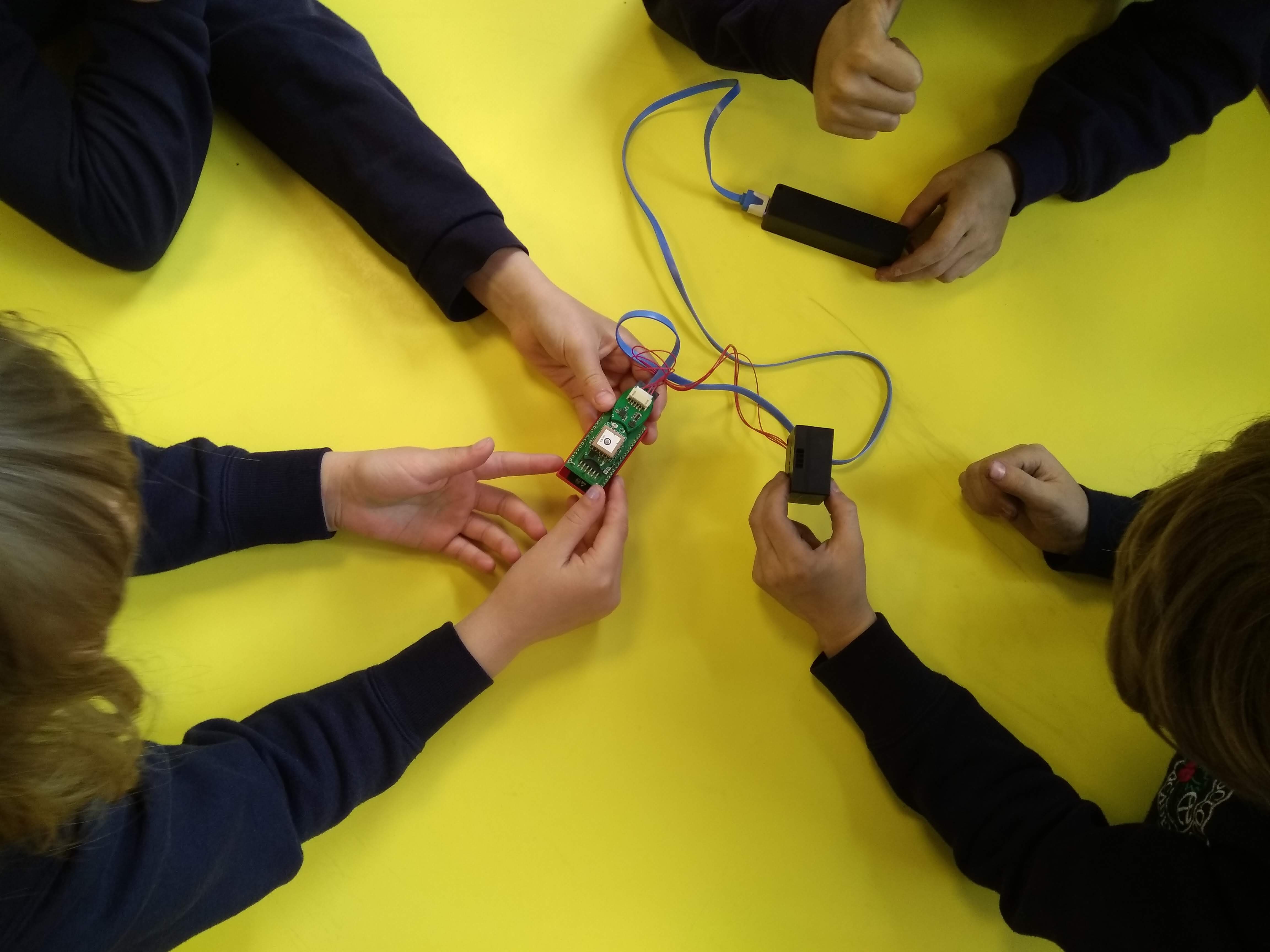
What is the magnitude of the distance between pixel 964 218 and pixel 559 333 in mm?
452

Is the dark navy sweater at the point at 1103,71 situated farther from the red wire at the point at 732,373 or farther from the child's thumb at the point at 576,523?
the child's thumb at the point at 576,523

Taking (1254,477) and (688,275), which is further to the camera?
(688,275)

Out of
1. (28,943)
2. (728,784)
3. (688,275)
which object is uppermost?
(688,275)

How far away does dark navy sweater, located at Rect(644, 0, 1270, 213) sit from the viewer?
32.2 inches

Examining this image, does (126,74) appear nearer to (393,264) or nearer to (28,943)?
(393,264)

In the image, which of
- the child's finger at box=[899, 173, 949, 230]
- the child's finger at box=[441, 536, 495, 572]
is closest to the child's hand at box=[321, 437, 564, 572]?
the child's finger at box=[441, 536, 495, 572]

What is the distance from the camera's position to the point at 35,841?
493 millimetres

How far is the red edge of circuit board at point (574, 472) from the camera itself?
0.74 m

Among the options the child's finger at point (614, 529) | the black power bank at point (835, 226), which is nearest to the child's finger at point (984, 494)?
the black power bank at point (835, 226)

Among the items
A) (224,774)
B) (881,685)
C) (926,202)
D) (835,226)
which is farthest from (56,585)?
(926,202)

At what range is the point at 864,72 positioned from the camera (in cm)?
75

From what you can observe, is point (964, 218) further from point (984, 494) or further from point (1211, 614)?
point (1211, 614)

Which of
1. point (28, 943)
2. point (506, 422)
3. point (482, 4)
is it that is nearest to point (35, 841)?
point (28, 943)

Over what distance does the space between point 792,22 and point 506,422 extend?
0.52m
